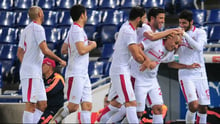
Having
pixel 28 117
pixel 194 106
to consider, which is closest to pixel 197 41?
pixel 194 106

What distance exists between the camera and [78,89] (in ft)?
31.1

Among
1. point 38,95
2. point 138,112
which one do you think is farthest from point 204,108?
point 38,95

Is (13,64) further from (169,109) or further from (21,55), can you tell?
(21,55)

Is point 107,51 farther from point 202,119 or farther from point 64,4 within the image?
point 202,119

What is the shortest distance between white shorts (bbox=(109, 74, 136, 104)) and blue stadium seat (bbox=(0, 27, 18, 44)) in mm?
6580

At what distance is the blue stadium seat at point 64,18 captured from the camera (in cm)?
1590

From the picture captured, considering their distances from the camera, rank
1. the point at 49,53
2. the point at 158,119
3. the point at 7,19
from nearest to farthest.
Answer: the point at 49,53 → the point at 158,119 → the point at 7,19

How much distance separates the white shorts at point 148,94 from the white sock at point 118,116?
0.94ft

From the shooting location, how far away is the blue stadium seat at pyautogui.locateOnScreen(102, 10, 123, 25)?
49.7 feet

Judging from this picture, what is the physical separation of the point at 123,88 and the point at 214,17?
532 centimetres

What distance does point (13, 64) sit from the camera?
14688mm

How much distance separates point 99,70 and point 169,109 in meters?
1.92

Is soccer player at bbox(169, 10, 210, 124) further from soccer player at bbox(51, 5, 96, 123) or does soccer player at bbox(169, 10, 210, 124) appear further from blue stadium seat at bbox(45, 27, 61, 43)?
blue stadium seat at bbox(45, 27, 61, 43)

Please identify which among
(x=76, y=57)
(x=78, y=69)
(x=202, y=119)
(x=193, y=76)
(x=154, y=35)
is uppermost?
(x=154, y=35)
